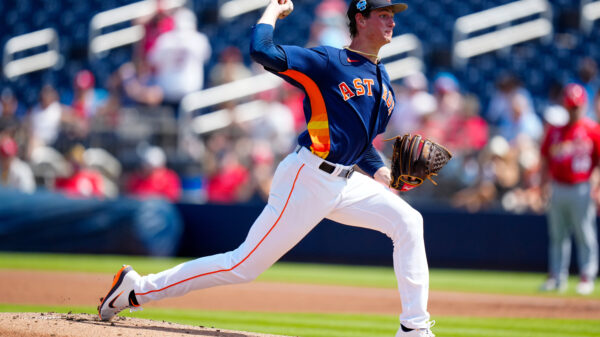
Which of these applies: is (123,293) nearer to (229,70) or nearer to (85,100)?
(229,70)

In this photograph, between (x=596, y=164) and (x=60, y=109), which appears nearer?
(x=596, y=164)

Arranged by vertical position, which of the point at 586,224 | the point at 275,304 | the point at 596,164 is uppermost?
the point at 596,164

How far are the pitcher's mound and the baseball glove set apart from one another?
1272 mm

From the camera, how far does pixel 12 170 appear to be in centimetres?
1206

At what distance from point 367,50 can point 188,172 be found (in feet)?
26.7

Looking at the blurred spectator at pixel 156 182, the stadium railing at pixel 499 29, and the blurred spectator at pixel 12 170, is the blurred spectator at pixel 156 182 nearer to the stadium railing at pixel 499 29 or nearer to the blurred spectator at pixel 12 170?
the blurred spectator at pixel 12 170

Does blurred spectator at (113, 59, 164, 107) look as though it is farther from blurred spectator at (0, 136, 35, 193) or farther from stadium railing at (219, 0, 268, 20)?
stadium railing at (219, 0, 268, 20)

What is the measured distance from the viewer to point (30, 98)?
15.4 metres

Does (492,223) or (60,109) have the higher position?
(60,109)

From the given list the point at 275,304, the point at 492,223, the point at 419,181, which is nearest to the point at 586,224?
the point at 492,223

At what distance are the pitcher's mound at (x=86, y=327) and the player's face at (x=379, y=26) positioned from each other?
1.91 meters

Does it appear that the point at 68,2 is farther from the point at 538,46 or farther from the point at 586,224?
the point at 586,224

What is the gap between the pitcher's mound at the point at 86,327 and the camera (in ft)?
14.8

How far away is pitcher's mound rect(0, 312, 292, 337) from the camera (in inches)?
178
